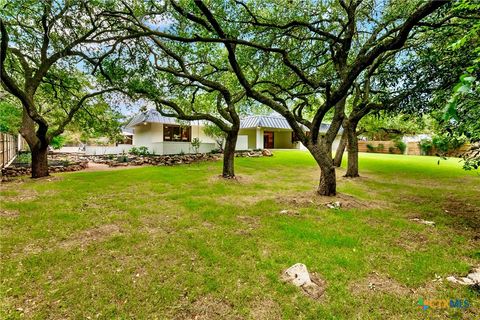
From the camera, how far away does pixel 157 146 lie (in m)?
19.6

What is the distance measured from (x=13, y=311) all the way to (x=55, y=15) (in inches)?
327

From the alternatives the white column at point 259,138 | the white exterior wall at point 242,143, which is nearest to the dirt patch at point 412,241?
the white exterior wall at point 242,143

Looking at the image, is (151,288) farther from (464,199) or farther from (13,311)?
(464,199)

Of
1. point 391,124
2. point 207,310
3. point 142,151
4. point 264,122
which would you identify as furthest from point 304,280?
point 391,124

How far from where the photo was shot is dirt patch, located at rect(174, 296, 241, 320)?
2.72 meters

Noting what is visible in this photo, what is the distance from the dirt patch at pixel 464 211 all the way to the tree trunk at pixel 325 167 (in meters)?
2.93

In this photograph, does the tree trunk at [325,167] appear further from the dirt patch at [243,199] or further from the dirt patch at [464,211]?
the dirt patch at [464,211]

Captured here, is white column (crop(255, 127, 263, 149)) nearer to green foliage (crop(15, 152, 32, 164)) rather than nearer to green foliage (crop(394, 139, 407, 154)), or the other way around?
green foliage (crop(394, 139, 407, 154))

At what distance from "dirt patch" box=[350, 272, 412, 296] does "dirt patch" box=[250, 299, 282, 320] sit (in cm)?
107

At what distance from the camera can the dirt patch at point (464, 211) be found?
222 inches

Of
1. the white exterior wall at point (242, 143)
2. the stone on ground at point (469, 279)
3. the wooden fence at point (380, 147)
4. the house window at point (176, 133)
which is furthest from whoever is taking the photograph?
the wooden fence at point (380, 147)

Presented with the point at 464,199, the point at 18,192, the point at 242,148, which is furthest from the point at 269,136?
the point at 18,192

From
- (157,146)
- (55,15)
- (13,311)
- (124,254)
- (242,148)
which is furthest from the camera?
(242,148)

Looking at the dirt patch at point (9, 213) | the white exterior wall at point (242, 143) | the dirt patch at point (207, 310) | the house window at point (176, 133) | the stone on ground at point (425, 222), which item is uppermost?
the house window at point (176, 133)
